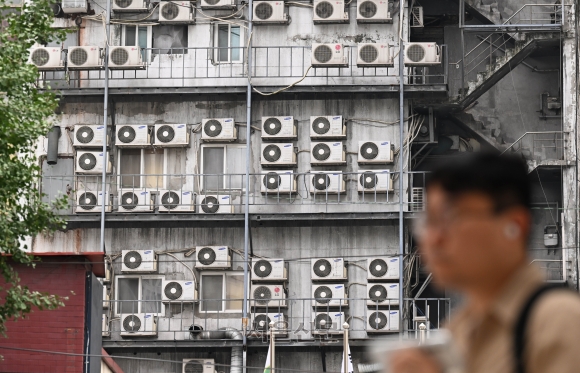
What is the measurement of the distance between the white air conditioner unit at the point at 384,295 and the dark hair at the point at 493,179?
31.2 m

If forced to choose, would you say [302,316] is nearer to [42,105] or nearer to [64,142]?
[64,142]

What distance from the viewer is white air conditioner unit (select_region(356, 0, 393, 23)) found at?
34500 millimetres

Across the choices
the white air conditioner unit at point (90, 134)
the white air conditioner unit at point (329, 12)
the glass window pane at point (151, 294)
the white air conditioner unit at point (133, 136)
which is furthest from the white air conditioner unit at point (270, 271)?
the white air conditioner unit at point (329, 12)

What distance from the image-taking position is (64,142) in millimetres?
35219

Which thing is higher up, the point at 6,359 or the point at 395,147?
the point at 395,147

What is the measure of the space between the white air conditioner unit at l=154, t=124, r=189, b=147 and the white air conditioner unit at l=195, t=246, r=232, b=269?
2985 mm

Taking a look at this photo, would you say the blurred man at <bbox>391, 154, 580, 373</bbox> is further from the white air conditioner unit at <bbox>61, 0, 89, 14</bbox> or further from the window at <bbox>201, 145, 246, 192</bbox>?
the white air conditioner unit at <bbox>61, 0, 89, 14</bbox>

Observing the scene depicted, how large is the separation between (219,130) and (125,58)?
3.21m

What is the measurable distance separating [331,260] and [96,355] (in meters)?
11.0

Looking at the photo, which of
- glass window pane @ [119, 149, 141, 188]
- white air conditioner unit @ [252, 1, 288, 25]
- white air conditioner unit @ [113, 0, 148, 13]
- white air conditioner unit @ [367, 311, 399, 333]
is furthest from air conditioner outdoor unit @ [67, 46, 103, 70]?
white air conditioner unit @ [367, 311, 399, 333]

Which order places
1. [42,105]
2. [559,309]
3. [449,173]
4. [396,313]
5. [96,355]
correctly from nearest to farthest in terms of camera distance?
1. [559,309]
2. [449,173]
3. [42,105]
4. [96,355]
5. [396,313]

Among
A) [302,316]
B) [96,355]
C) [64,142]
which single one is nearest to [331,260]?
[302,316]

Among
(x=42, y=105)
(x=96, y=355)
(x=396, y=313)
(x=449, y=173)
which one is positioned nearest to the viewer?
(x=449, y=173)

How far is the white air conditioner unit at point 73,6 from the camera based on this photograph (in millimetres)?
34906
